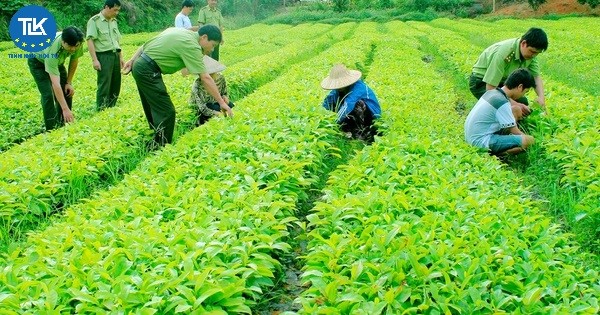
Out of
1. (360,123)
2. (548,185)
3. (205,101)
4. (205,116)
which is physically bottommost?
(548,185)

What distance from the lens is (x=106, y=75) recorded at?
9117mm

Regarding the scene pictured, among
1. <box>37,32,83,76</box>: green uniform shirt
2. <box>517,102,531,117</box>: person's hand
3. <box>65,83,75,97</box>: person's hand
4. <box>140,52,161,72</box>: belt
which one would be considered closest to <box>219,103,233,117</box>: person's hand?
<box>140,52,161,72</box>: belt

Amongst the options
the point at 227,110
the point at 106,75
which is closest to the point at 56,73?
the point at 106,75

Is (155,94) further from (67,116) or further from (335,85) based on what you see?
(335,85)

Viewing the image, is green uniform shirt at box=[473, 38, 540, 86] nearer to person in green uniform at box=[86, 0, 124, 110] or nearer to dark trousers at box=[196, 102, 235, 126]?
dark trousers at box=[196, 102, 235, 126]

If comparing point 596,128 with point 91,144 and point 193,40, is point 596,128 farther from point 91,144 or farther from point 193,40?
point 91,144

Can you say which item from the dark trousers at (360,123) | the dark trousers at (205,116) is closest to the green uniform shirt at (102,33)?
the dark trousers at (205,116)

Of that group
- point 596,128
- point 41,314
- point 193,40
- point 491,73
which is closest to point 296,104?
point 193,40

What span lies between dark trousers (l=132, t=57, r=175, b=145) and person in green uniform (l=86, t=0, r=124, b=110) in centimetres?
276

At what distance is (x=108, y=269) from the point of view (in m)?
3.08

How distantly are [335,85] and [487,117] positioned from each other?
188 cm

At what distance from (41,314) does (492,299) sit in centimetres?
233

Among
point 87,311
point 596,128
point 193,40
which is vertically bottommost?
point 596,128

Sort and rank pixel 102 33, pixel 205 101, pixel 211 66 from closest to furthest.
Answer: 1. pixel 211 66
2. pixel 205 101
3. pixel 102 33
